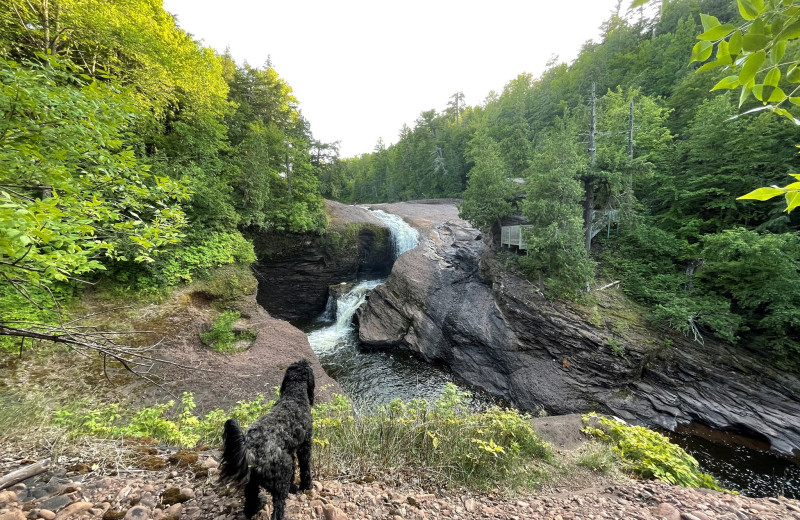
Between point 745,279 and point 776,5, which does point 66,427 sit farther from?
point 745,279

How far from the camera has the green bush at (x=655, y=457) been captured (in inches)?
177

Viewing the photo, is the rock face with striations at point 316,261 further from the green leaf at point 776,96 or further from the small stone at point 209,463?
the green leaf at point 776,96

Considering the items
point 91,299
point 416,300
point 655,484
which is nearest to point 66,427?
point 91,299

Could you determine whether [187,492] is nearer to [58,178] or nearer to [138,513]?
[138,513]

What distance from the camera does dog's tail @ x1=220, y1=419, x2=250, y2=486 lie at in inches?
114

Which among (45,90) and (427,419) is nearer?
(45,90)

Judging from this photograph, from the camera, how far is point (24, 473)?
119 inches

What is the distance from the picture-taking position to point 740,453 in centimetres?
800

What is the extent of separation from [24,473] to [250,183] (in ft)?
37.6

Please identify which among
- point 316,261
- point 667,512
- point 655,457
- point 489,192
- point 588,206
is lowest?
point 655,457

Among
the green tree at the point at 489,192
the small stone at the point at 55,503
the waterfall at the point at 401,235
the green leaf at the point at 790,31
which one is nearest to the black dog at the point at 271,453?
the small stone at the point at 55,503

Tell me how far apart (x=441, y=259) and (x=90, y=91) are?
1505cm

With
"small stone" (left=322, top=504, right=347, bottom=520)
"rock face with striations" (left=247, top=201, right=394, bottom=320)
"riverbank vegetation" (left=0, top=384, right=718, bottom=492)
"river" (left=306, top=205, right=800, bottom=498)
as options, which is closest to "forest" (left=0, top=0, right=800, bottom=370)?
"rock face with striations" (left=247, top=201, right=394, bottom=320)

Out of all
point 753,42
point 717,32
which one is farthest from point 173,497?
point 753,42
